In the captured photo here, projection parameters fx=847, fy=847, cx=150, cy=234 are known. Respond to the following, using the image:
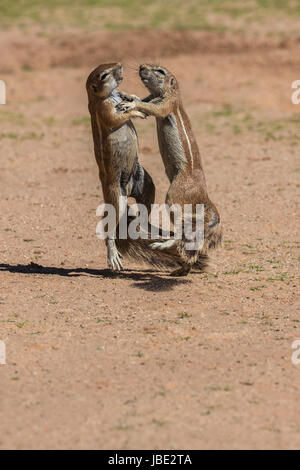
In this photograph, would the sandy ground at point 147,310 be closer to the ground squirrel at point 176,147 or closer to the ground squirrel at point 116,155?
the ground squirrel at point 116,155

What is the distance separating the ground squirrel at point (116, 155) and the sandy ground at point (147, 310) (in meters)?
0.26

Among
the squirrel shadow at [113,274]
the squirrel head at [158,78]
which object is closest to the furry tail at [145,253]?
the squirrel shadow at [113,274]

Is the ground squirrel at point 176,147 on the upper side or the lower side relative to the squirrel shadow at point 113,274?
upper

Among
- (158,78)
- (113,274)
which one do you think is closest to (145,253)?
(113,274)

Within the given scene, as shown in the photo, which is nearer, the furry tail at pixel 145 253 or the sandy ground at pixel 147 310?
the sandy ground at pixel 147 310

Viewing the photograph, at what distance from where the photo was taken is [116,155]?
296 inches

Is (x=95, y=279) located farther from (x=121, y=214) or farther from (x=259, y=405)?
(x=259, y=405)

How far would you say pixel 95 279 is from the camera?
25.6 feet

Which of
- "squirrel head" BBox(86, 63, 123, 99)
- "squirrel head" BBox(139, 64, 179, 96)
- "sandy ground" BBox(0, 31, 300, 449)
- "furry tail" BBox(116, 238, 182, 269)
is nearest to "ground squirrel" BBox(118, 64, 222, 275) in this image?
"squirrel head" BBox(139, 64, 179, 96)

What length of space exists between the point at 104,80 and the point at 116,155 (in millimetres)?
672

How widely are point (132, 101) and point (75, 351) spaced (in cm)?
238

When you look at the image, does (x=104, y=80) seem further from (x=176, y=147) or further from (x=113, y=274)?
(x=113, y=274)

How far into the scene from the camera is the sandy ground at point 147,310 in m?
5.15

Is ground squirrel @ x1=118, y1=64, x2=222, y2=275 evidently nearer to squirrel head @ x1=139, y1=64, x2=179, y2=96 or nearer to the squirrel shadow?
squirrel head @ x1=139, y1=64, x2=179, y2=96
